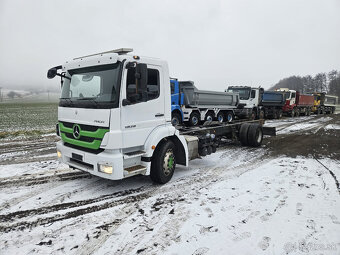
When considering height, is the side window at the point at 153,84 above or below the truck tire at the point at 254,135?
above

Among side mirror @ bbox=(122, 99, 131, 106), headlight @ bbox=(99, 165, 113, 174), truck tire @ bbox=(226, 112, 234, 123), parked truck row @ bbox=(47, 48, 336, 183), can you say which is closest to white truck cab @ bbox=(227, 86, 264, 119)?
truck tire @ bbox=(226, 112, 234, 123)

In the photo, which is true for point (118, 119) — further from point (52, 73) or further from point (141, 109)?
point (52, 73)

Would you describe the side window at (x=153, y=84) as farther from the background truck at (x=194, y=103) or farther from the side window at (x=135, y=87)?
the background truck at (x=194, y=103)

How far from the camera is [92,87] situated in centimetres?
438

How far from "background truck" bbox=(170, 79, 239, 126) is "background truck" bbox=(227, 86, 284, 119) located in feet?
8.41

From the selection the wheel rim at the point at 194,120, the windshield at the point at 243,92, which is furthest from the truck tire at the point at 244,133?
the windshield at the point at 243,92

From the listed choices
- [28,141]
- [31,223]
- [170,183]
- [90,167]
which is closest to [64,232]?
[31,223]

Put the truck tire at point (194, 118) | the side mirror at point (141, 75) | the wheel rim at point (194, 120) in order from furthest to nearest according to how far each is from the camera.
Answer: the wheel rim at point (194, 120) < the truck tire at point (194, 118) < the side mirror at point (141, 75)

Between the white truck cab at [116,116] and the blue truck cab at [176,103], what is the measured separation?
8031 mm

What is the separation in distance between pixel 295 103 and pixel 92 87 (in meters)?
27.5

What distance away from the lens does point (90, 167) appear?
4398 millimetres

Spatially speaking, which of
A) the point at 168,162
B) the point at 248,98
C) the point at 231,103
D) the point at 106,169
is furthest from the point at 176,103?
the point at 106,169

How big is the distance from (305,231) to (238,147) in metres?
5.85

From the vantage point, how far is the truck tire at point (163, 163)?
4840mm
